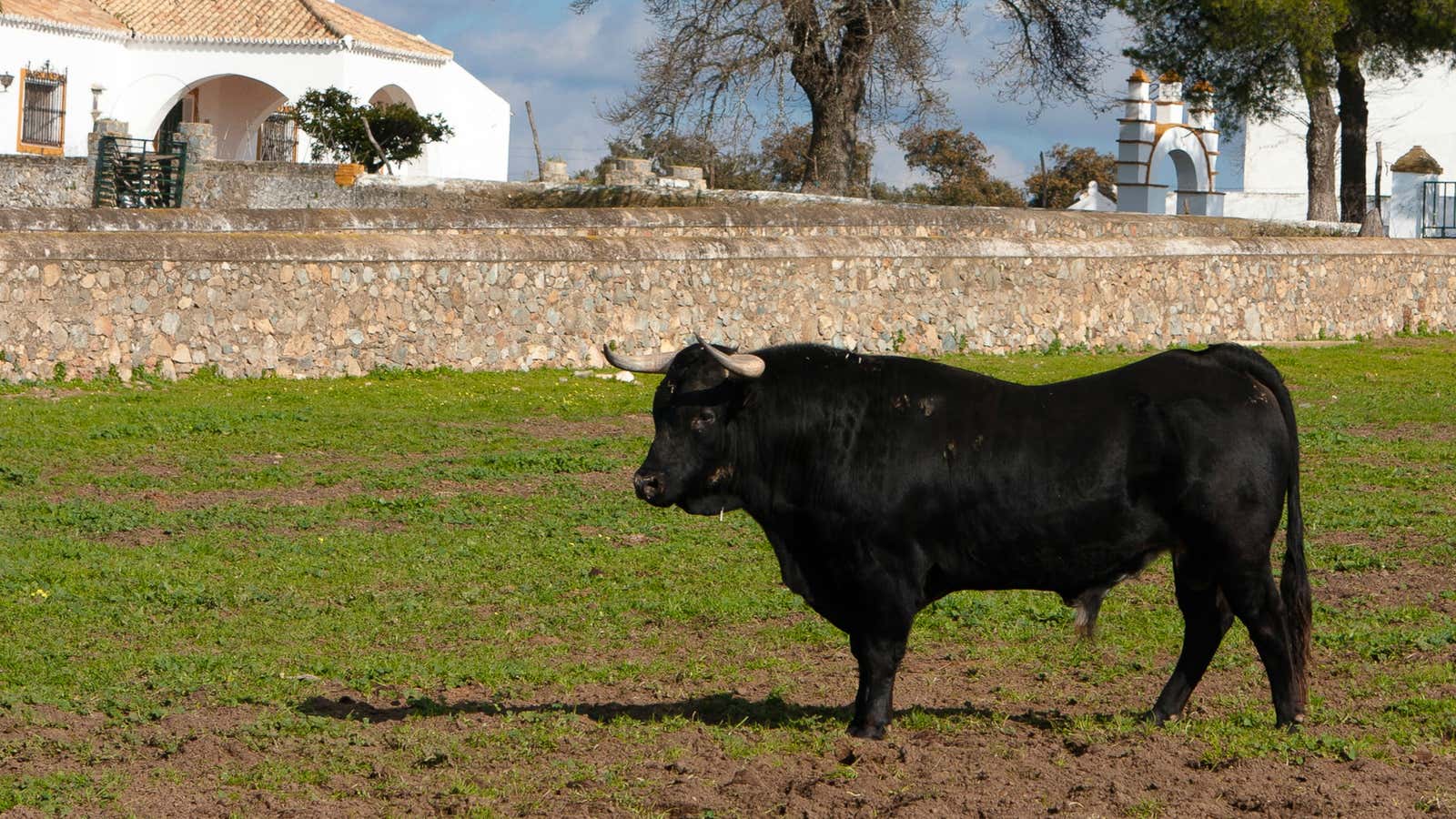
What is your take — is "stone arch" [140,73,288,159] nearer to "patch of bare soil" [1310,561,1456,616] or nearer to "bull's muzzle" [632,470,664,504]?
"patch of bare soil" [1310,561,1456,616]

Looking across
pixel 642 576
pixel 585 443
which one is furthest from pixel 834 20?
pixel 642 576

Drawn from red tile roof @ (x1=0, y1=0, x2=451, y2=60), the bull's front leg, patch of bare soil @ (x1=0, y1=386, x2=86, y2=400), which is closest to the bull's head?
the bull's front leg

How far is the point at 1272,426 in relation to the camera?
202 inches

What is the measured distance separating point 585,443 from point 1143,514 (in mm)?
6937

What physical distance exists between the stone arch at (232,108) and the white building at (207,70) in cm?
4

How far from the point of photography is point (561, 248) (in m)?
15.7

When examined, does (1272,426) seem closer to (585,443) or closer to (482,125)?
(585,443)

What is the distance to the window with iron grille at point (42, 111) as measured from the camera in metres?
41.1

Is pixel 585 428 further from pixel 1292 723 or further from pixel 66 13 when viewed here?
pixel 66 13

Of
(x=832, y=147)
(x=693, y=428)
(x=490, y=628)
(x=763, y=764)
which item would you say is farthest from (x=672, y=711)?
(x=832, y=147)

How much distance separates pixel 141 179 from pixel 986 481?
2523cm

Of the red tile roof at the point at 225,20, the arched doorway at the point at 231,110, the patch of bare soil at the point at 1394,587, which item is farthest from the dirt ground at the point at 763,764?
the arched doorway at the point at 231,110

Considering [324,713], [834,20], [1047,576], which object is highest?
[834,20]

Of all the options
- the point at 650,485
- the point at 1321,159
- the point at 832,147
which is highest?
the point at 1321,159
